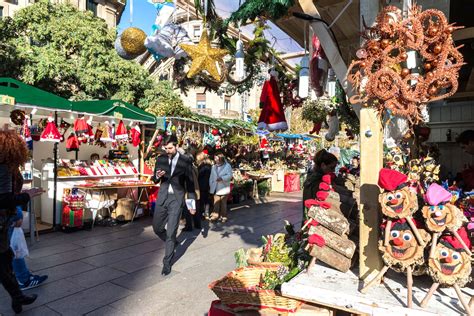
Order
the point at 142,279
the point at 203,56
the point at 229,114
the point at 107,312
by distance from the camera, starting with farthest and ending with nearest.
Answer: the point at 229,114 → the point at 142,279 → the point at 203,56 → the point at 107,312

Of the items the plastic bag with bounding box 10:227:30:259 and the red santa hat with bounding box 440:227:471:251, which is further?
the plastic bag with bounding box 10:227:30:259

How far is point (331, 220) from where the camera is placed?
2.85 meters

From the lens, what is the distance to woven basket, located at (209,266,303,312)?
8.61 ft

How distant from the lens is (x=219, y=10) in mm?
4680

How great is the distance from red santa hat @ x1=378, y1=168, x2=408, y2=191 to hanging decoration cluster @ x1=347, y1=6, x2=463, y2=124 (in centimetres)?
43

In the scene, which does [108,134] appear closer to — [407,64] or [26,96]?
[26,96]

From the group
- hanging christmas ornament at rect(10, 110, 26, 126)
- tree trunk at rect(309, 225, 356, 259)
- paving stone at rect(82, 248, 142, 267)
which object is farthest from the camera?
Answer: hanging christmas ornament at rect(10, 110, 26, 126)

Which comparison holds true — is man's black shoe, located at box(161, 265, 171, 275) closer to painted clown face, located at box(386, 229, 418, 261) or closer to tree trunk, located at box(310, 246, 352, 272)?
tree trunk, located at box(310, 246, 352, 272)

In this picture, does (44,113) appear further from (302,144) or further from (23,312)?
(302,144)

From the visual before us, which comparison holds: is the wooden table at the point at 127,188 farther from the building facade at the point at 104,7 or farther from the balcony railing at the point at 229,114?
the balcony railing at the point at 229,114

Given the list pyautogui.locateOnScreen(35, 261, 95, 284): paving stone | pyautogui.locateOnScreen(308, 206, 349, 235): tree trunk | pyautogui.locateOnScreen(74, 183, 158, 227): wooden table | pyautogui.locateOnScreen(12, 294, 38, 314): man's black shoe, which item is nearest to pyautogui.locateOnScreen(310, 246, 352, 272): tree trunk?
pyautogui.locateOnScreen(308, 206, 349, 235): tree trunk

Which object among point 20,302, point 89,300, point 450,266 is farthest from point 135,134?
point 450,266

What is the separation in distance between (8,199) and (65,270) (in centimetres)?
211

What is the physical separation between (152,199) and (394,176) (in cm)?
813
